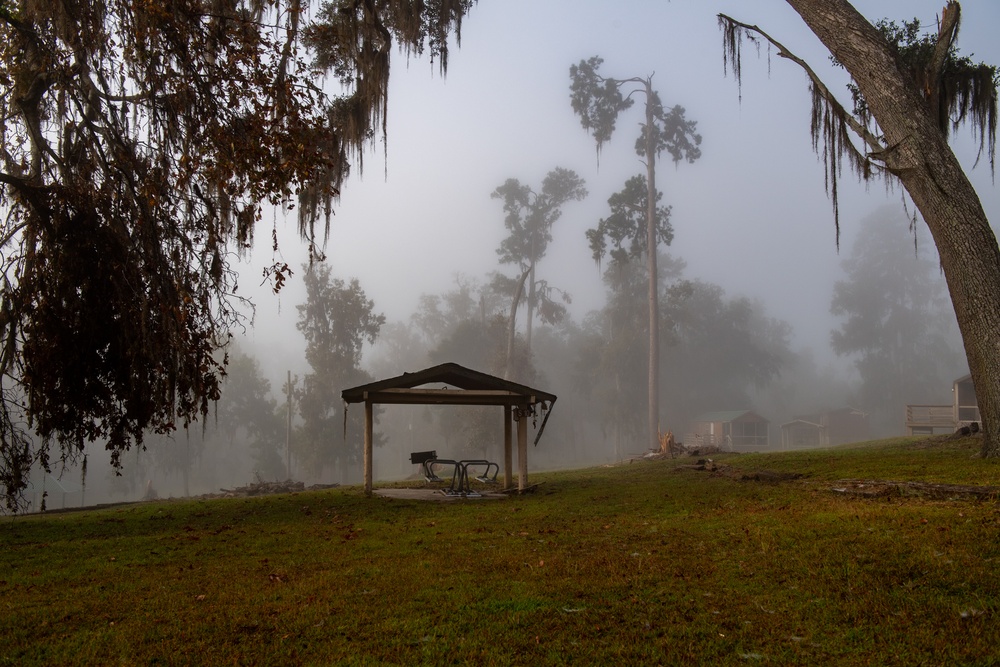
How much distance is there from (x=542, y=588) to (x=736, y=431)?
54631mm

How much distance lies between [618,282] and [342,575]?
210ft

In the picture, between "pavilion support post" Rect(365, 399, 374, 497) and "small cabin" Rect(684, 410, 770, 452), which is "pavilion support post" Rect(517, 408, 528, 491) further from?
"small cabin" Rect(684, 410, 770, 452)

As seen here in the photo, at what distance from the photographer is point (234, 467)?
7562 cm

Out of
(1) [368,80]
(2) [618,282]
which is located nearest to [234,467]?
(2) [618,282]

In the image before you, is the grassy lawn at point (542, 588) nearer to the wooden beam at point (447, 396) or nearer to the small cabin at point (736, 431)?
the wooden beam at point (447, 396)

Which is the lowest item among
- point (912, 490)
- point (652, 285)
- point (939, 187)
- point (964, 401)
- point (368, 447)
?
point (912, 490)

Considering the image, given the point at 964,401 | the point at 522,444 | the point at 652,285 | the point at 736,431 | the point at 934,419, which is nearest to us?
the point at 522,444

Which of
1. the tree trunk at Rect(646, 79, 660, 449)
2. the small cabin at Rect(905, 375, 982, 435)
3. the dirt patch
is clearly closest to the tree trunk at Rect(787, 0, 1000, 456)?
the dirt patch

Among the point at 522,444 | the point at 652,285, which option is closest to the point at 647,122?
the point at 652,285

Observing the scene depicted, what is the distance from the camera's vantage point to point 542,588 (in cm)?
602

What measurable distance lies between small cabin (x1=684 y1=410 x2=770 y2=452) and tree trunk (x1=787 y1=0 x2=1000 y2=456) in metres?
44.3

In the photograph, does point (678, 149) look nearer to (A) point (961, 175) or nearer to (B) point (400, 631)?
(A) point (961, 175)

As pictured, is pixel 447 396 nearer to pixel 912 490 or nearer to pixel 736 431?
pixel 912 490

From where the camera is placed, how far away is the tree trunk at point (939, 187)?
1115cm
